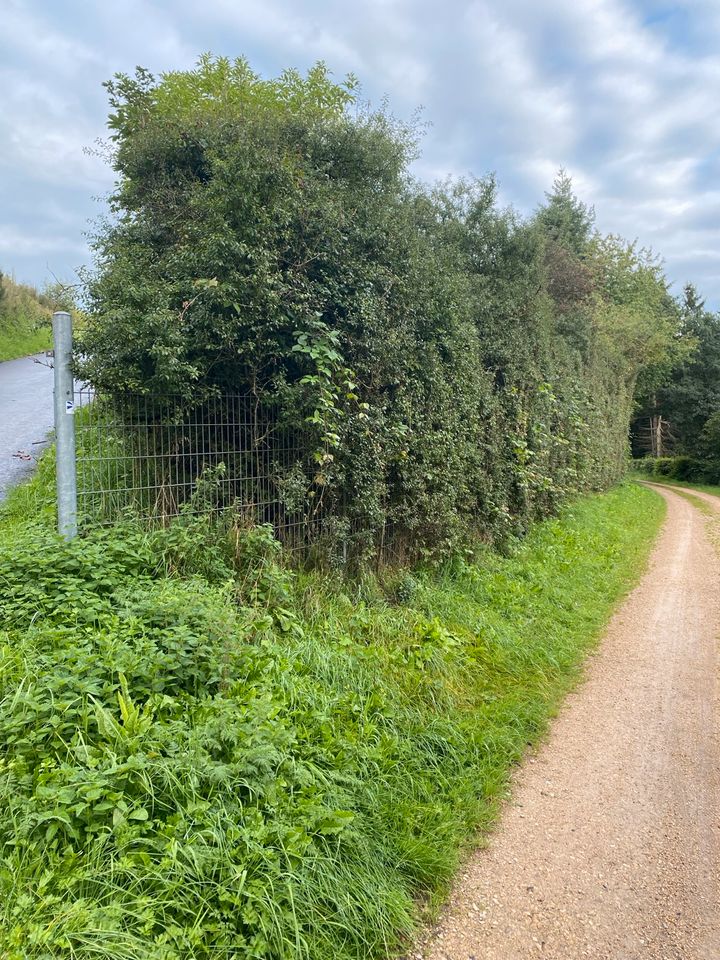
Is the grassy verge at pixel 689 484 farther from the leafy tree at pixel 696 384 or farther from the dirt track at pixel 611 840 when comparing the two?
the dirt track at pixel 611 840

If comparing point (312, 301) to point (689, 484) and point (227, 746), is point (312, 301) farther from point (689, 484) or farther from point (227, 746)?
point (689, 484)

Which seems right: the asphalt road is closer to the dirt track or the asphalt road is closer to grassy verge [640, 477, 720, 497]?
the dirt track

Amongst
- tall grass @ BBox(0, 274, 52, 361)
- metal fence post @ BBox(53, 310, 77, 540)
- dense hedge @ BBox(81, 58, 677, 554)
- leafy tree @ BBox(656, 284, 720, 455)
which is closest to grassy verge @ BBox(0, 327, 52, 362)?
tall grass @ BBox(0, 274, 52, 361)

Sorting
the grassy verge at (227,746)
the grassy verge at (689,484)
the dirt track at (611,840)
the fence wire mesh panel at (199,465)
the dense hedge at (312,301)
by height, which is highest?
the dense hedge at (312,301)

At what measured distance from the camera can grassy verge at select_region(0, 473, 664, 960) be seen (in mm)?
1999

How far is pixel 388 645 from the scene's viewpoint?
4.43 meters

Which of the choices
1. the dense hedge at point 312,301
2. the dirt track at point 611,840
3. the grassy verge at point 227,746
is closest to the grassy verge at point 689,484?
the dense hedge at point 312,301

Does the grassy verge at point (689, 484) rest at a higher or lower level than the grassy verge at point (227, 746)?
lower

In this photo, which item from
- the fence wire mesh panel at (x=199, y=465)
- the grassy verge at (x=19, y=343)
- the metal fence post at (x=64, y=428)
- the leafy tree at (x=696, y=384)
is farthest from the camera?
the leafy tree at (x=696, y=384)

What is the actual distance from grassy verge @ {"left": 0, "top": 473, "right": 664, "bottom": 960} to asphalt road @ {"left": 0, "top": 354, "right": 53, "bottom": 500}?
1.73 metres

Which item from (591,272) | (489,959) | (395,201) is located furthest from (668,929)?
(591,272)

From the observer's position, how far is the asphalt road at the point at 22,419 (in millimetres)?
6279

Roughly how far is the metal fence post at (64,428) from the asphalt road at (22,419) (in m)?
0.17

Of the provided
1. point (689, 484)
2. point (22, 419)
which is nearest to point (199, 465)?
point (22, 419)
